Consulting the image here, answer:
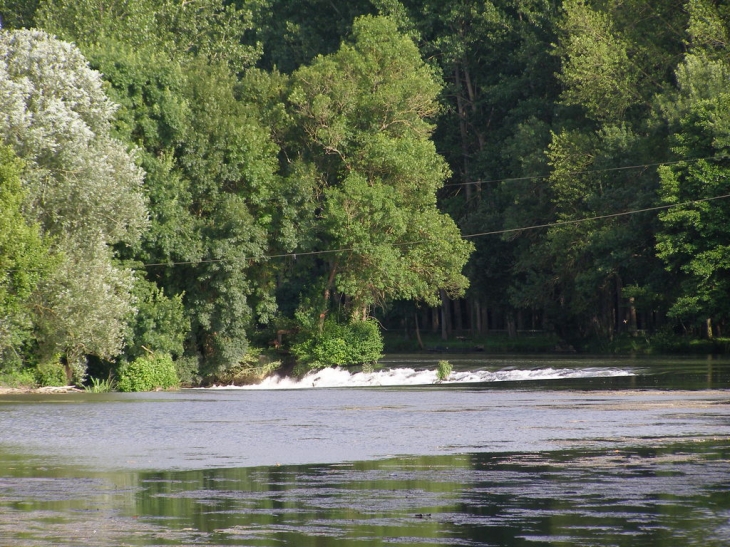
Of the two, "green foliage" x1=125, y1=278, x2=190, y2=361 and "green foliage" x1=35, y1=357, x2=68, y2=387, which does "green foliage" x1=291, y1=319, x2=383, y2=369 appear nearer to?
"green foliage" x1=125, y1=278, x2=190, y2=361

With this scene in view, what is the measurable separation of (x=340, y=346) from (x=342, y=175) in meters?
A: 8.81

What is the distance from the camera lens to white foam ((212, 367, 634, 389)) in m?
51.7

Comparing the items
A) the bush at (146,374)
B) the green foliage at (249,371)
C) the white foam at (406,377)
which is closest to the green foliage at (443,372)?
the white foam at (406,377)

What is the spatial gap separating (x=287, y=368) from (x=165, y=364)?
404 inches

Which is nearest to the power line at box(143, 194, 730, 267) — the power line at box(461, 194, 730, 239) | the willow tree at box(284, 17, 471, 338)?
the power line at box(461, 194, 730, 239)

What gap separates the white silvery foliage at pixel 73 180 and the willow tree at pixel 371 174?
568 inches

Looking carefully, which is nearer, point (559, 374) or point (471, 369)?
point (559, 374)

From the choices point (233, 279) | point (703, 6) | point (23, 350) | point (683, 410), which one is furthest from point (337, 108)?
point (683, 410)

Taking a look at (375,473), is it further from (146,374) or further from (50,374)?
(146,374)

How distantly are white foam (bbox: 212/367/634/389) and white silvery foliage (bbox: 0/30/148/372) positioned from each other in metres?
11.5

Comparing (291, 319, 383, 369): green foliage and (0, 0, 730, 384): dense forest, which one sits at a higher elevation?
(0, 0, 730, 384): dense forest

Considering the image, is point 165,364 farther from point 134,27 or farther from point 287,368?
point 134,27

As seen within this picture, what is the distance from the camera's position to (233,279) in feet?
174

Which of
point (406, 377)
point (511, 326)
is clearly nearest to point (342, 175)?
point (406, 377)
